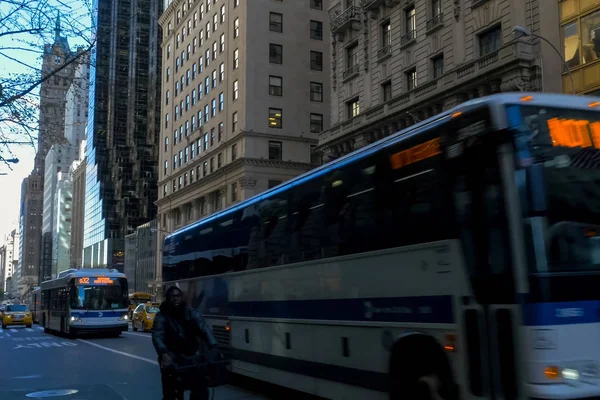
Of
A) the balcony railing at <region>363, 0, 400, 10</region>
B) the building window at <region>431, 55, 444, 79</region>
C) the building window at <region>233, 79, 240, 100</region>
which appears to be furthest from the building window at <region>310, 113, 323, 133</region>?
the building window at <region>431, 55, 444, 79</region>

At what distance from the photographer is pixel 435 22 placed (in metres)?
33.6

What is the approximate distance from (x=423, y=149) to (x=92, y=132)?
125708 millimetres

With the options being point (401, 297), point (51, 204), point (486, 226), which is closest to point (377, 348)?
point (401, 297)

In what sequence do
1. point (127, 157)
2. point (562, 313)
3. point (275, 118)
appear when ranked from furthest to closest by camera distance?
point (127, 157) < point (275, 118) < point (562, 313)

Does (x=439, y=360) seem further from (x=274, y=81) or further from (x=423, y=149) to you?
(x=274, y=81)

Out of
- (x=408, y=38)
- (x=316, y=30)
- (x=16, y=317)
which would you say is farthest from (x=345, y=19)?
(x=16, y=317)

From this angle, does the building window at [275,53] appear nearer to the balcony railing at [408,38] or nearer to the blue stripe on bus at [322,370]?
the balcony railing at [408,38]

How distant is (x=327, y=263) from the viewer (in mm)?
9266

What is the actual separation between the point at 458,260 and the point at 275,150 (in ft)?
173

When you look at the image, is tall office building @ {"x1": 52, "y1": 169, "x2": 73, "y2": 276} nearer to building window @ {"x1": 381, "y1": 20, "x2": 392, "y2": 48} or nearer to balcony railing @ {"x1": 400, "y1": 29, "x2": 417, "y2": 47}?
building window @ {"x1": 381, "y1": 20, "x2": 392, "y2": 48}

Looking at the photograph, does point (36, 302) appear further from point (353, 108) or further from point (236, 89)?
point (353, 108)

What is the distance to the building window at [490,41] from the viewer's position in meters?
29.7

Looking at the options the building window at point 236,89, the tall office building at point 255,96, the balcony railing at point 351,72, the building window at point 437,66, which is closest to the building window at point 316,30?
the tall office building at point 255,96

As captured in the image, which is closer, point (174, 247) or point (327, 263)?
point (327, 263)
